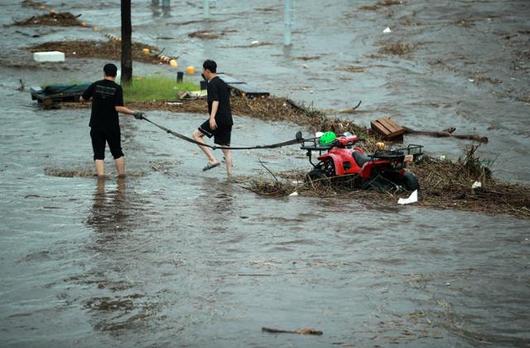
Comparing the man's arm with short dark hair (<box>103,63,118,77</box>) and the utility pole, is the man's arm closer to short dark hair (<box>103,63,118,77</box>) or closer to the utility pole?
short dark hair (<box>103,63,118,77</box>)

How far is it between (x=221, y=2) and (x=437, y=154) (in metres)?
26.9

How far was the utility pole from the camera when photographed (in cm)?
2016

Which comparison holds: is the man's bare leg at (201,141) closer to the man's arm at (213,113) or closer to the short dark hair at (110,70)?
the man's arm at (213,113)

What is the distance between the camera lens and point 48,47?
1097 inches

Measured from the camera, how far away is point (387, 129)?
17031mm

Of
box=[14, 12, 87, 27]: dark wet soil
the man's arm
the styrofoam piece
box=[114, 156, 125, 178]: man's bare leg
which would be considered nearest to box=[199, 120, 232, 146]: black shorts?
the man's arm

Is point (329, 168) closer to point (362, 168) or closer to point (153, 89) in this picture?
point (362, 168)

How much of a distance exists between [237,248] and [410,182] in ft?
11.4

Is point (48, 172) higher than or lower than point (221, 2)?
lower

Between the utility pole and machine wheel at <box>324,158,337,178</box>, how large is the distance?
942cm

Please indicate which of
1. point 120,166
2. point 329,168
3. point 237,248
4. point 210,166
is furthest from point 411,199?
point 120,166

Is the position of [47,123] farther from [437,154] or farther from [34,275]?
[34,275]

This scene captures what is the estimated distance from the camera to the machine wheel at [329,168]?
12125 mm

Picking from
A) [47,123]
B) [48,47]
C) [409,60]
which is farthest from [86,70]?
[409,60]
